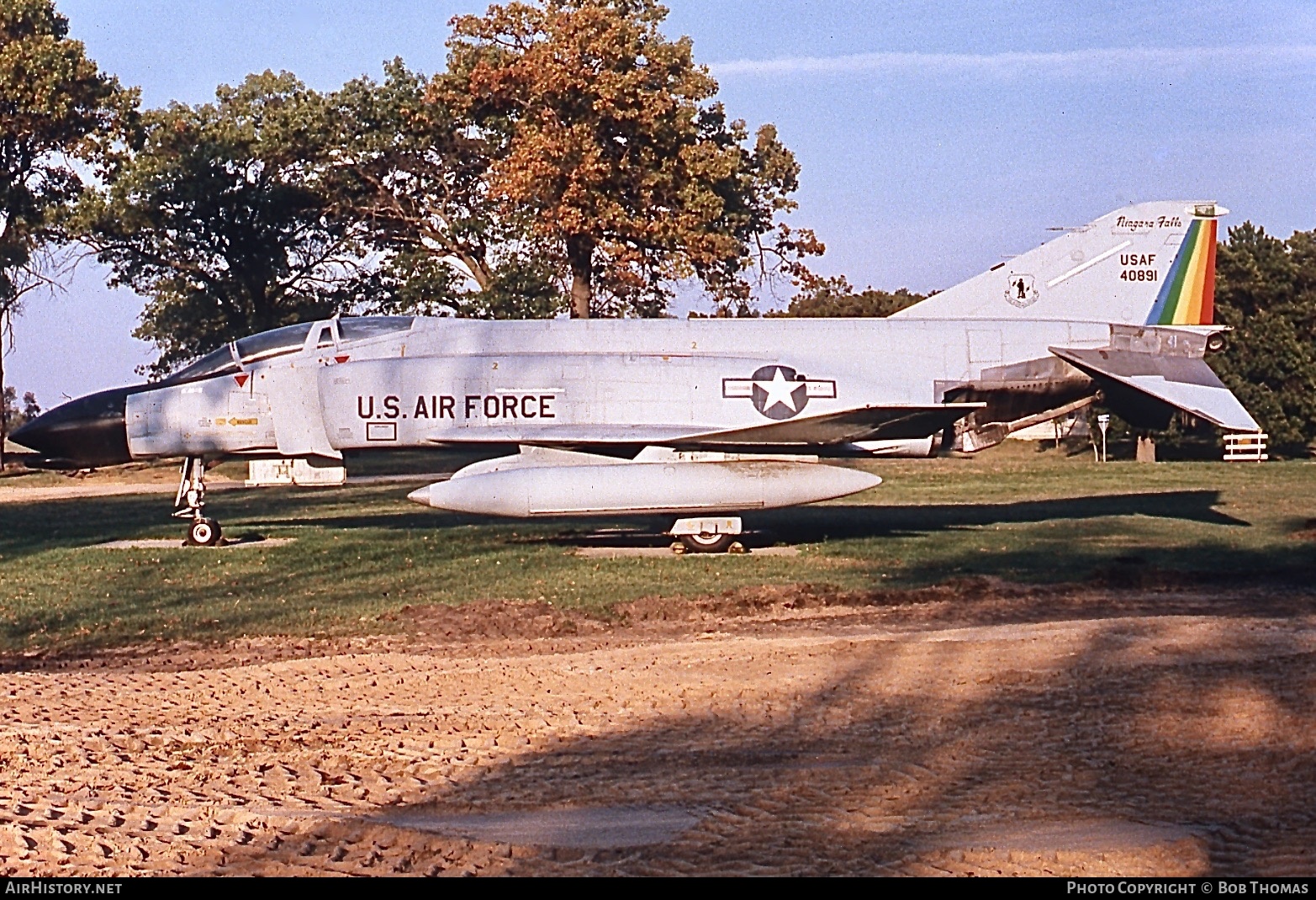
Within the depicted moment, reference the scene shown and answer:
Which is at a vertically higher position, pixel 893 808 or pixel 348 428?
pixel 348 428

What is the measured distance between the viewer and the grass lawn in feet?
48.6

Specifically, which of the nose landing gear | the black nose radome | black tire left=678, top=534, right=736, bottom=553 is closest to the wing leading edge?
black tire left=678, top=534, right=736, bottom=553

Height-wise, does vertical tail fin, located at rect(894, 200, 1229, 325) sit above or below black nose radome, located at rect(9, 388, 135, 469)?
above

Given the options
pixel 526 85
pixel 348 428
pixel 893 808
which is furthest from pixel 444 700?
pixel 526 85

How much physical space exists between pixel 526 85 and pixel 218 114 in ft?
39.7

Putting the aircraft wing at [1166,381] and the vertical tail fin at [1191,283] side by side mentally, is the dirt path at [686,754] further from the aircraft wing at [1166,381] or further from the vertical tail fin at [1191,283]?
the vertical tail fin at [1191,283]

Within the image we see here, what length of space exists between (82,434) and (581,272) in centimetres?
1929

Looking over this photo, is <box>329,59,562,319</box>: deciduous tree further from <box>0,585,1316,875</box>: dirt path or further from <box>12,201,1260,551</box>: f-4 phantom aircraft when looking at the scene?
<box>0,585,1316,875</box>: dirt path

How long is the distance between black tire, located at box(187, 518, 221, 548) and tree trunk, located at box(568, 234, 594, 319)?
16.9 meters

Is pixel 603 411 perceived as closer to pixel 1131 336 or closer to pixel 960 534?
pixel 960 534

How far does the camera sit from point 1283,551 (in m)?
19.2

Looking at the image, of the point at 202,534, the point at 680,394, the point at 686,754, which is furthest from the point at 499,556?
the point at 686,754

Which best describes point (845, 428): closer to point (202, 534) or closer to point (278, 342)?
point (278, 342)

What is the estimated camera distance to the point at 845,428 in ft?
60.9
